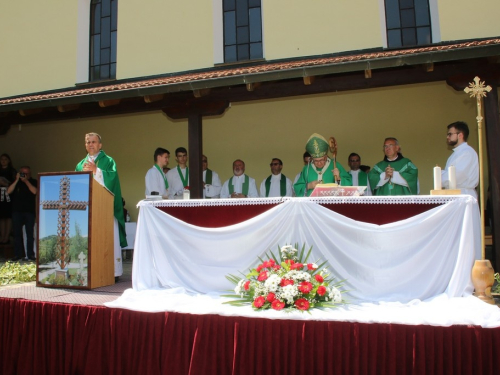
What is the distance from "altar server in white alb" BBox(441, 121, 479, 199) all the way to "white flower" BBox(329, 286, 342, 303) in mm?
2356

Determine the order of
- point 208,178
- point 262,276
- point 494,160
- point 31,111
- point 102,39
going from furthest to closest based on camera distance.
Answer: point 102,39, point 208,178, point 31,111, point 494,160, point 262,276

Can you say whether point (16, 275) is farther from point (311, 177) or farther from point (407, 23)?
point (407, 23)

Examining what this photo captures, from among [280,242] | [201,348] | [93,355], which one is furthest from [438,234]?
[93,355]

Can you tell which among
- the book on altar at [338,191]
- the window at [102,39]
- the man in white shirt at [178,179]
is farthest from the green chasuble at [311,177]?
the window at [102,39]

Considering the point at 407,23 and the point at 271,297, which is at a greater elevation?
the point at 407,23

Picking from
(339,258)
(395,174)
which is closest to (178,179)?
(395,174)

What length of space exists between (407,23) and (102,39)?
277 inches

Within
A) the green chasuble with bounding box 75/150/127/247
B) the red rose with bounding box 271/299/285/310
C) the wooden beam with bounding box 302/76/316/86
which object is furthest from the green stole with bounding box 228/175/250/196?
the red rose with bounding box 271/299/285/310

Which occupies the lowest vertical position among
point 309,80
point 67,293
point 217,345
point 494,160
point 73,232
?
point 217,345

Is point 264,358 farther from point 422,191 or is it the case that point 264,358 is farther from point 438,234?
point 422,191

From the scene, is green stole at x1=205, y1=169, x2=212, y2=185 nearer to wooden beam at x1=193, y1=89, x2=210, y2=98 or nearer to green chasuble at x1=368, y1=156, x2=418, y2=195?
wooden beam at x1=193, y1=89, x2=210, y2=98

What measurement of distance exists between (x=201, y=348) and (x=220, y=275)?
934mm

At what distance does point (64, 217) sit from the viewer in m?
5.41

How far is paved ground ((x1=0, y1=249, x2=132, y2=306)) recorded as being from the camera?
4.54 metres
